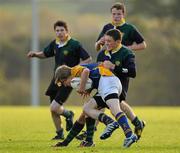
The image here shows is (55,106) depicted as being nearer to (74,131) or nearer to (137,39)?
(137,39)

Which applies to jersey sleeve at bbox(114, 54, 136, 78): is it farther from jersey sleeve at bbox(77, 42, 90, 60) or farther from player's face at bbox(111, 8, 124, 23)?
jersey sleeve at bbox(77, 42, 90, 60)

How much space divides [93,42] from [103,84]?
32791 millimetres

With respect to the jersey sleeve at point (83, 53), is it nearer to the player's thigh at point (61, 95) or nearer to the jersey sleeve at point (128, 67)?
the player's thigh at point (61, 95)

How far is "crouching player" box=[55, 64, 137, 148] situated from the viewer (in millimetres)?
10758

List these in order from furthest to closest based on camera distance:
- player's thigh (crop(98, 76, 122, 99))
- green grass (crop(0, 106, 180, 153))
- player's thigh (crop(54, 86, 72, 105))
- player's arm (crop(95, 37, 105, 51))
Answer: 1. player's thigh (crop(54, 86, 72, 105))
2. player's arm (crop(95, 37, 105, 51))
3. player's thigh (crop(98, 76, 122, 99))
4. green grass (crop(0, 106, 180, 153))

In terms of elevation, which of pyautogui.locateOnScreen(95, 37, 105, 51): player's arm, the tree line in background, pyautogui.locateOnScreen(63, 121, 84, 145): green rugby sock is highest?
pyautogui.locateOnScreen(95, 37, 105, 51): player's arm

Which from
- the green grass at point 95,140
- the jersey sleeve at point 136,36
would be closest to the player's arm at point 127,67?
the green grass at point 95,140

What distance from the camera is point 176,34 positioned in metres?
43.9

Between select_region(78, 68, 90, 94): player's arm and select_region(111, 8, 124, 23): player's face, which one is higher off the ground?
select_region(111, 8, 124, 23): player's face

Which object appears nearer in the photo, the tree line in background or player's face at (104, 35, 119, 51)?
player's face at (104, 35, 119, 51)

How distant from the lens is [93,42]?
43.6m

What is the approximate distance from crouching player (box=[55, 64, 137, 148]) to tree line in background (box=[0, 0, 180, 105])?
2964 centimetres

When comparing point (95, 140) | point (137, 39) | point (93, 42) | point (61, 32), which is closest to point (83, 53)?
point (61, 32)

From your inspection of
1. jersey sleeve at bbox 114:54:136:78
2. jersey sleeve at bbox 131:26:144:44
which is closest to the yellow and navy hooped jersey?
jersey sleeve at bbox 114:54:136:78
